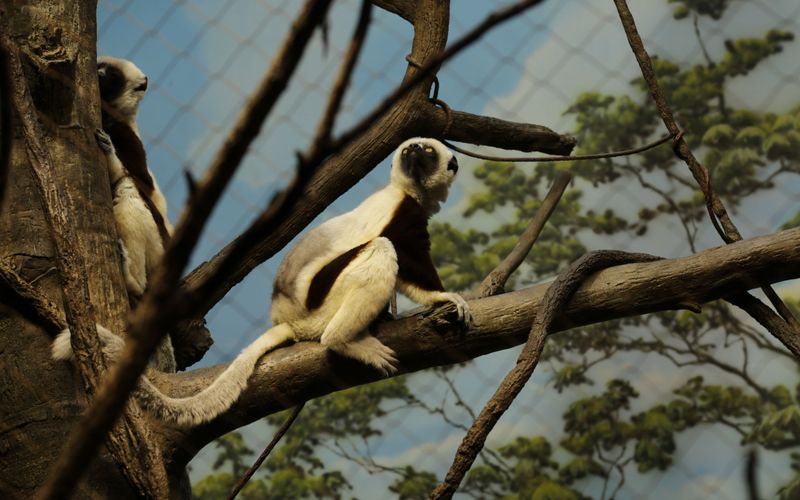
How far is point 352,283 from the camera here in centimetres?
330

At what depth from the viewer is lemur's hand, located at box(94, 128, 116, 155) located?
3551 millimetres

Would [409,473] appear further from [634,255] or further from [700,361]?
[634,255]

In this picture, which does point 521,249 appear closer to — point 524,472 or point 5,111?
point 524,472

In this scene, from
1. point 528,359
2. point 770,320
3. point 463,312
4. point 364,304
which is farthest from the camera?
point 364,304

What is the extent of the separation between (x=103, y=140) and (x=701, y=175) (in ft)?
7.79

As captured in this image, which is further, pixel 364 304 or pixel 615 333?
pixel 615 333

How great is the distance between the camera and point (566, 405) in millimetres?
6969

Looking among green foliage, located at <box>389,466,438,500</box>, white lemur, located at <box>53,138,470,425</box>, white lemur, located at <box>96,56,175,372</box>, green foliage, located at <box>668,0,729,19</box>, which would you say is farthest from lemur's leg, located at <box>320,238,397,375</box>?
green foliage, located at <box>668,0,729,19</box>

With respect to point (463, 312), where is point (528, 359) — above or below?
Answer: below

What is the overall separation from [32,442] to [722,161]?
5.76 metres

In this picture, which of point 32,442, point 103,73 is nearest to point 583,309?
point 32,442

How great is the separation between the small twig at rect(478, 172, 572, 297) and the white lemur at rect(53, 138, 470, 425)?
33 cm

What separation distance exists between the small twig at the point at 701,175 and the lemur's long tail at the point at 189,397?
1725 mm

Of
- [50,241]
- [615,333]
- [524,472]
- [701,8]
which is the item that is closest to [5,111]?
[50,241]
